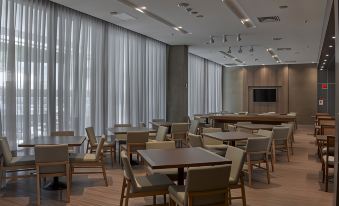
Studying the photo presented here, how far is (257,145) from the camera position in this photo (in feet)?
19.6

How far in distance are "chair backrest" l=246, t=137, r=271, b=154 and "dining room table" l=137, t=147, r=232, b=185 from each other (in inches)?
62.0

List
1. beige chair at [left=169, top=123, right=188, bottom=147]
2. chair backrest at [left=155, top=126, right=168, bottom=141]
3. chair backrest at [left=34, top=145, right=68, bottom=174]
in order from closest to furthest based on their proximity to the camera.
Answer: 1. chair backrest at [left=34, top=145, right=68, bottom=174]
2. chair backrest at [left=155, top=126, right=168, bottom=141]
3. beige chair at [left=169, top=123, right=188, bottom=147]

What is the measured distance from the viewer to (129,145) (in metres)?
6.95

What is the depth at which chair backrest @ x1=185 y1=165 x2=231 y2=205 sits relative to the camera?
3299 mm

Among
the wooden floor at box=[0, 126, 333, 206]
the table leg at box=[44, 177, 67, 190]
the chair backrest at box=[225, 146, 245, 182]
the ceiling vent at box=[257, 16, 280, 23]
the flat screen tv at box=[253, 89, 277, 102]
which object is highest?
the ceiling vent at box=[257, 16, 280, 23]

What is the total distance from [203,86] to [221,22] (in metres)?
8.85

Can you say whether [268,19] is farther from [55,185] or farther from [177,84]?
[55,185]

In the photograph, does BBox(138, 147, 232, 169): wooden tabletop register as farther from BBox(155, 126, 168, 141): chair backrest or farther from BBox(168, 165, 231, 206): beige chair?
BBox(155, 126, 168, 141): chair backrest

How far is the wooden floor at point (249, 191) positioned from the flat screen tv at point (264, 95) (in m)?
13.7

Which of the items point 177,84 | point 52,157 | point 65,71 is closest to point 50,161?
point 52,157

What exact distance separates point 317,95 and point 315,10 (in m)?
12.8

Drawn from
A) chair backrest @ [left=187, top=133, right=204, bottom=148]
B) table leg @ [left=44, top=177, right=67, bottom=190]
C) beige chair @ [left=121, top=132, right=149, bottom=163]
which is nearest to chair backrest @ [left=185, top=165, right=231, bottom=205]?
chair backrest @ [left=187, top=133, right=204, bottom=148]

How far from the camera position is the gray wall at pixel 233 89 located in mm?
21531

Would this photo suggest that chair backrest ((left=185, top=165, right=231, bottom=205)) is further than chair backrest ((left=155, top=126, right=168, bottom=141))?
No
